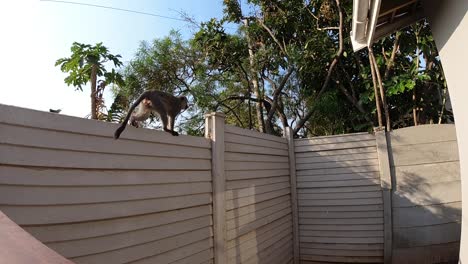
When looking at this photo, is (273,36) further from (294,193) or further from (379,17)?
(379,17)

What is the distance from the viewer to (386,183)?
6.39 metres

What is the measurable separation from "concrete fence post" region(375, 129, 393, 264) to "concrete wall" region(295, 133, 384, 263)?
0.07 meters

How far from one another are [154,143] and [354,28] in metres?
2.00

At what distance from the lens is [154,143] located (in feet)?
10.7

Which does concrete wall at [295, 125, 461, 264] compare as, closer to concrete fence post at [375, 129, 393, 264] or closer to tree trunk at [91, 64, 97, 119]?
concrete fence post at [375, 129, 393, 264]

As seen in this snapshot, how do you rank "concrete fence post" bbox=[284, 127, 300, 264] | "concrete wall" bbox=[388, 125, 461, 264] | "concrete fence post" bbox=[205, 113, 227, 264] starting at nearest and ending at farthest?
"concrete fence post" bbox=[205, 113, 227, 264] → "concrete wall" bbox=[388, 125, 461, 264] → "concrete fence post" bbox=[284, 127, 300, 264]

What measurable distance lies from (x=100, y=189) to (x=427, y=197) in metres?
5.29

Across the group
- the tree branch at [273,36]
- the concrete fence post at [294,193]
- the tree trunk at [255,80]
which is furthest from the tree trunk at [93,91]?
the tree branch at [273,36]

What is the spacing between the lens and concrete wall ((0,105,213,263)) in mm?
2117

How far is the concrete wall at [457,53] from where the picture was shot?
283 cm

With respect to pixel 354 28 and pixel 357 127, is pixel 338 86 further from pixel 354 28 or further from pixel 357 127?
pixel 354 28

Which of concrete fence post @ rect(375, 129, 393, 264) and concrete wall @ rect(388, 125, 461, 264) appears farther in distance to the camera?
concrete fence post @ rect(375, 129, 393, 264)

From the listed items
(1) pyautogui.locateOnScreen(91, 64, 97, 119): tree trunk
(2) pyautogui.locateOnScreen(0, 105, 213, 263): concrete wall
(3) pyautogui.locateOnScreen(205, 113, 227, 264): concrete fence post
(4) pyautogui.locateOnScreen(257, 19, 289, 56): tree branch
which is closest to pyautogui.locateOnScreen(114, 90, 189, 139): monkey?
(2) pyautogui.locateOnScreen(0, 105, 213, 263): concrete wall

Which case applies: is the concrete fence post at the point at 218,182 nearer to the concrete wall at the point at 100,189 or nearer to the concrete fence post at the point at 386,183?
the concrete wall at the point at 100,189
